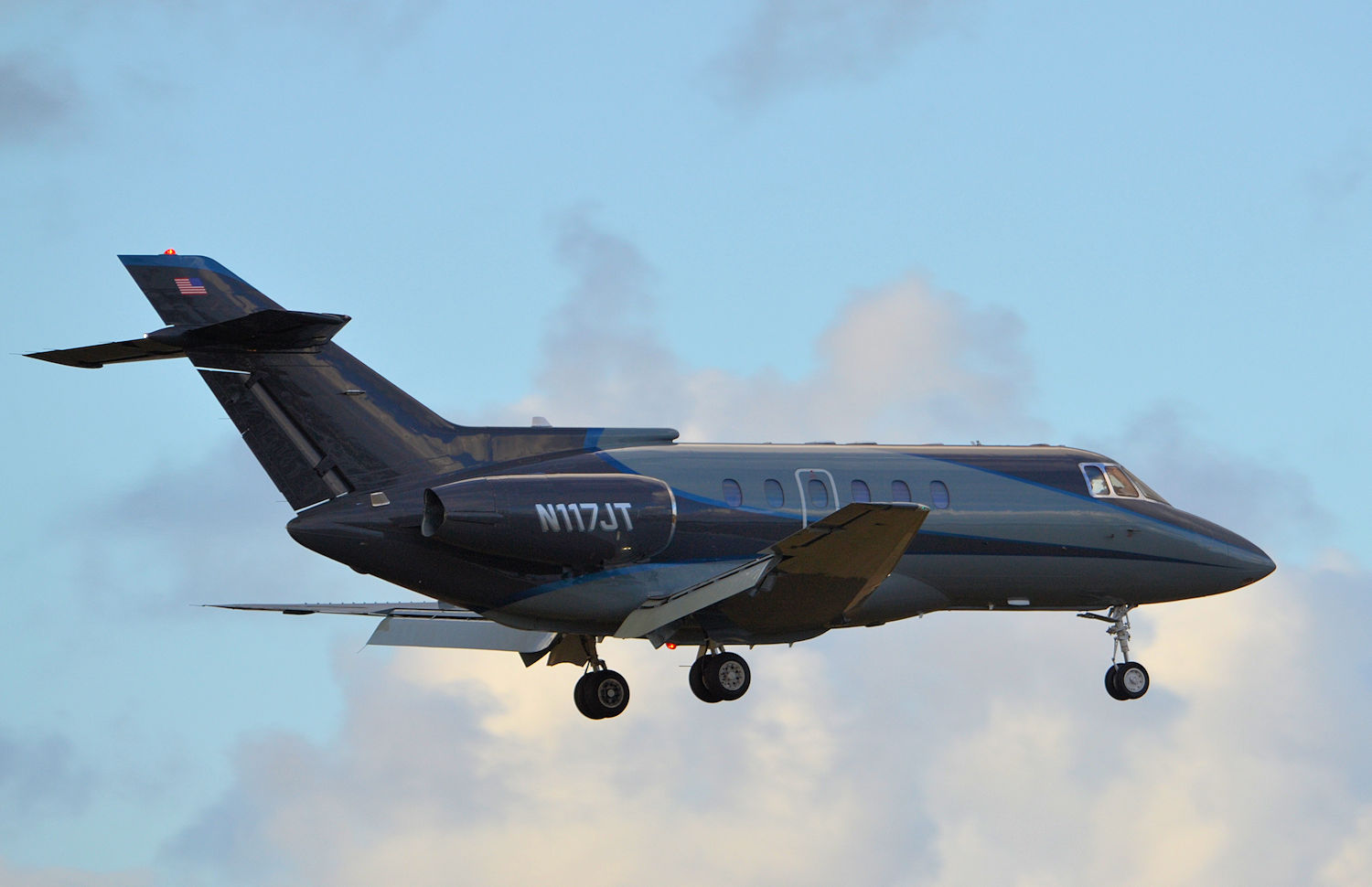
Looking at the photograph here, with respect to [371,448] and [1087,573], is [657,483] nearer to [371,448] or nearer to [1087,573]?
[371,448]

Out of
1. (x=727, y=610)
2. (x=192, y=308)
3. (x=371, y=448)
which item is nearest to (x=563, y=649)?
(x=727, y=610)

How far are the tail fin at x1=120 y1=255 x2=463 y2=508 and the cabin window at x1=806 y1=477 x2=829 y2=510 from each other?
6179mm

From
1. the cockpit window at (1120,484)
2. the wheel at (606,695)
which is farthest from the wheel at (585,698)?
the cockpit window at (1120,484)

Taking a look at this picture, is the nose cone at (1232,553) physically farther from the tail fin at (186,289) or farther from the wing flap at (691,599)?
the tail fin at (186,289)

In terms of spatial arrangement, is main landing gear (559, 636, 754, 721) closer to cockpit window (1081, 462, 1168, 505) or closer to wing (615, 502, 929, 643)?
wing (615, 502, 929, 643)

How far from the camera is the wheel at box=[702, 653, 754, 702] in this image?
30.3 m

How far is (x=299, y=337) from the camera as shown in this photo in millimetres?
27703

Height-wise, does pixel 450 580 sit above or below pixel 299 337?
below

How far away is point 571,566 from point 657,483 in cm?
179

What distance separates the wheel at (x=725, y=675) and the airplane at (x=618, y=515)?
28 millimetres

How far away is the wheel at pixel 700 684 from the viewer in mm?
30406

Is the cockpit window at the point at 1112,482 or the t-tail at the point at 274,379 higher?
the cockpit window at the point at 1112,482

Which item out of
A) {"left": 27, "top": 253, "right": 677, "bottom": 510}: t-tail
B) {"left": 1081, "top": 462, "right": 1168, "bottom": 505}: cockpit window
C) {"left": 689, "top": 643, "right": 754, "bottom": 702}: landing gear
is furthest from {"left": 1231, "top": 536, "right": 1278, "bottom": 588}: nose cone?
{"left": 27, "top": 253, "right": 677, "bottom": 510}: t-tail

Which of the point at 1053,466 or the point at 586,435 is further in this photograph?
the point at 1053,466
